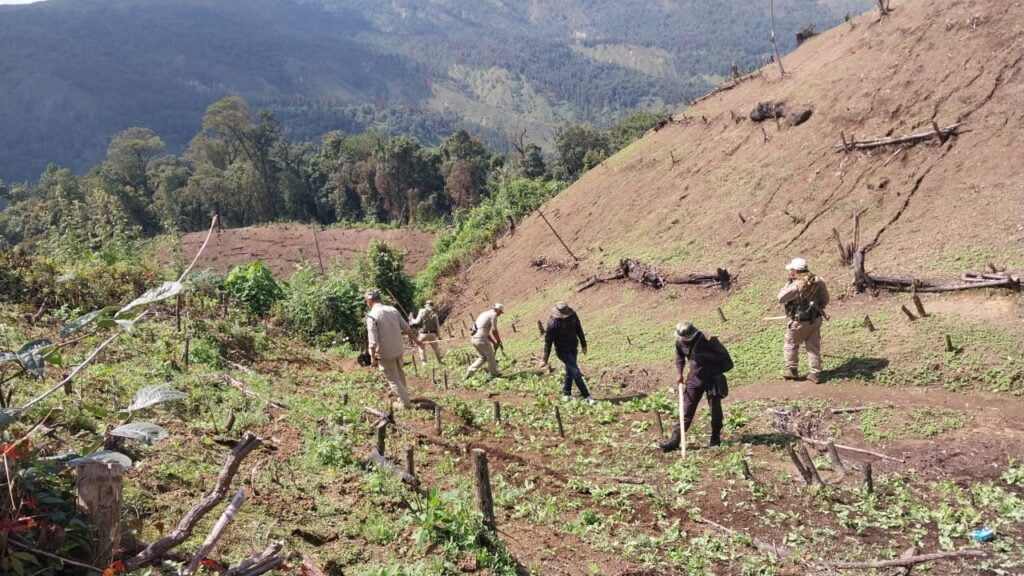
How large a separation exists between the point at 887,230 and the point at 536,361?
7.93 metres

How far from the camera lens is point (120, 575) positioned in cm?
353

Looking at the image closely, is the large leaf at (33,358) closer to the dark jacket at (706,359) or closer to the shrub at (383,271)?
the dark jacket at (706,359)

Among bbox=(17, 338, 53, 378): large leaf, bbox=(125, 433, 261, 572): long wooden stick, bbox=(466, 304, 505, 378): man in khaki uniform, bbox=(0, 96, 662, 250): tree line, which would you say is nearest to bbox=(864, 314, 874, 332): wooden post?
bbox=(466, 304, 505, 378): man in khaki uniform

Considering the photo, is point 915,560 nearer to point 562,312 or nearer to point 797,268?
point 797,268

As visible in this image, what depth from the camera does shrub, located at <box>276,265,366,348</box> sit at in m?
17.8

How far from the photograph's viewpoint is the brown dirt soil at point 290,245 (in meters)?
41.9

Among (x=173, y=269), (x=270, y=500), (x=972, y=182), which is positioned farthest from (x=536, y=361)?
(x=173, y=269)

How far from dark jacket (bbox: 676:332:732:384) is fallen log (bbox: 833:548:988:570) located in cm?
294

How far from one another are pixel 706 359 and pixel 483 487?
13.0 feet

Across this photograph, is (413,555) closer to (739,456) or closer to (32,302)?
(739,456)

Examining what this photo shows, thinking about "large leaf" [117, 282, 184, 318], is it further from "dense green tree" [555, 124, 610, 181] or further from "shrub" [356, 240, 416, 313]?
"dense green tree" [555, 124, 610, 181]

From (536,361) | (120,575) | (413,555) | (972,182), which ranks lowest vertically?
(536,361)

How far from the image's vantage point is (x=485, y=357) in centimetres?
1302

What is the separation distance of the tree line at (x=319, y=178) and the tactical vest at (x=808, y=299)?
41698 mm
